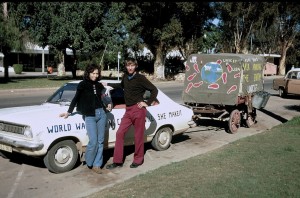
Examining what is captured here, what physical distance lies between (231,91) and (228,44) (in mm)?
40559

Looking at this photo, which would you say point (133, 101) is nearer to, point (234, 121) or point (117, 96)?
point (117, 96)

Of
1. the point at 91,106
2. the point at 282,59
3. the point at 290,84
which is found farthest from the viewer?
the point at 282,59

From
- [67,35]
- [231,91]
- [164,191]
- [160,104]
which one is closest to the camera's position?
[164,191]

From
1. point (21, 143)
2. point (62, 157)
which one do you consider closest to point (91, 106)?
point (62, 157)

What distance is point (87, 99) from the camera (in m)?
6.35

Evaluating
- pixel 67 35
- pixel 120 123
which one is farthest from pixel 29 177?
pixel 67 35

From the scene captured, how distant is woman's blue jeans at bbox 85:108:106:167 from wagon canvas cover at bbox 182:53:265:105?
212 inches

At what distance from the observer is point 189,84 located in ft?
38.3

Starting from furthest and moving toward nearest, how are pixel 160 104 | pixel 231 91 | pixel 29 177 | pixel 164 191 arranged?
pixel 231 91 < pixel 160 104 < pixel 29 177 < pixel 164 191

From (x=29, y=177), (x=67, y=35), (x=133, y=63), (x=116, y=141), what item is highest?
(x=67, y=35)

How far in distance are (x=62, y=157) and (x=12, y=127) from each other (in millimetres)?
952

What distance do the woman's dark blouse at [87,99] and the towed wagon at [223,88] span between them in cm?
480

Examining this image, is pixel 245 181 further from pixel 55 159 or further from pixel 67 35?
pixel 67 35

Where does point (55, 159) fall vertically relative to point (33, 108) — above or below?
below
